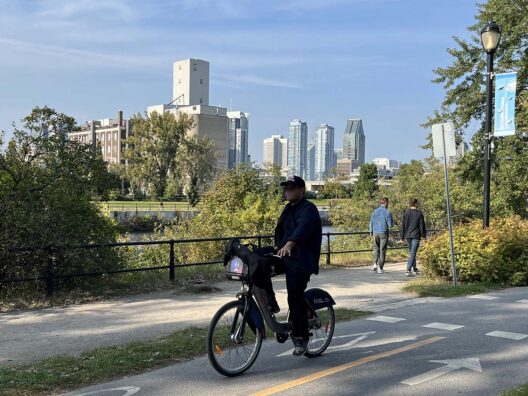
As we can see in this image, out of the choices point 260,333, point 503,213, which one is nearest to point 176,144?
point 503,213

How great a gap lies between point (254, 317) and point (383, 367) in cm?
149

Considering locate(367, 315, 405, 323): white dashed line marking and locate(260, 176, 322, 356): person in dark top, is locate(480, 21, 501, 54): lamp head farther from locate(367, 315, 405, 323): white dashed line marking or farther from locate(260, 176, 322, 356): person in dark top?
locate(260, 176, 322, 356): person in dark top

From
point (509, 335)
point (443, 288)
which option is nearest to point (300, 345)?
point (509, 335)

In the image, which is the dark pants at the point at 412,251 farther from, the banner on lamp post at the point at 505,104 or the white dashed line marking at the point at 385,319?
the white dashed line marking at the point at 385,319

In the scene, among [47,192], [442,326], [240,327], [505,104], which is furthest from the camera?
[505,104]

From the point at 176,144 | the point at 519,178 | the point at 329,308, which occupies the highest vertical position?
the point at 176,144

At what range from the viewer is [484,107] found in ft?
72.2

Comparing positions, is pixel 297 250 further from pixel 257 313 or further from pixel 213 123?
pixel 213 123

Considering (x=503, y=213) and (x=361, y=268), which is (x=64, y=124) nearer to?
(x=361, y=268)

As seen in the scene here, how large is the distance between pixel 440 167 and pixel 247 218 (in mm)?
15596

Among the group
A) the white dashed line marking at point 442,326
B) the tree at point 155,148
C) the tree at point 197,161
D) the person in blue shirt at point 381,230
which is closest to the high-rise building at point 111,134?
the tree at point 155,148

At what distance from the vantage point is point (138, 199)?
101 metres

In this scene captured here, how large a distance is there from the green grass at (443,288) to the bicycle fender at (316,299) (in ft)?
16.4

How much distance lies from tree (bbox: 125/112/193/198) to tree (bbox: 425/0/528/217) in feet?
237
